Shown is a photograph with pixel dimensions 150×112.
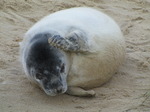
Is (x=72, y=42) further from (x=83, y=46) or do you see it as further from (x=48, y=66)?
(x=48, y=66)

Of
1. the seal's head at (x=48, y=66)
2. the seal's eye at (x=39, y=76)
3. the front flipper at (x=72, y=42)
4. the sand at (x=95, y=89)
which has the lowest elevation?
the sand at (x=95, y=89)

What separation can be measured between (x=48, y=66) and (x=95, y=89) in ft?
2.18

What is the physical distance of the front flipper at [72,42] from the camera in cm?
422

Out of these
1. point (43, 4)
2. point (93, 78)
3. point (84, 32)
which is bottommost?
point (43, 4)

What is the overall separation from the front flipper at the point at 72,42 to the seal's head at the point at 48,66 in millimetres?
99

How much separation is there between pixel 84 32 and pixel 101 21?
45cm

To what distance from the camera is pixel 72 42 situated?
4352mm

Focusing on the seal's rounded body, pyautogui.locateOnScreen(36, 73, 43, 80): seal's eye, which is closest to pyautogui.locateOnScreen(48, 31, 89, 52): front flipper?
the seal's rounded body

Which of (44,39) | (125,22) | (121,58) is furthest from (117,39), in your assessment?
(125,22)

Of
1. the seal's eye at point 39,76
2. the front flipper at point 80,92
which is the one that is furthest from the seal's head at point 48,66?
the front flipper at point 80,92

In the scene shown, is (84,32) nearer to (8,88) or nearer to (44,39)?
(44,39)

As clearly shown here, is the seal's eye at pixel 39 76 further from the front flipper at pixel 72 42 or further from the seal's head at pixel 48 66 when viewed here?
the front flipper at pixel 72 42

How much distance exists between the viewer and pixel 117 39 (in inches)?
189

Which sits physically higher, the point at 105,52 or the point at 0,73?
the point at 105,52
